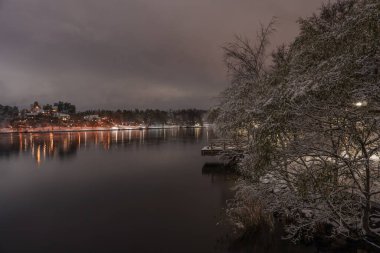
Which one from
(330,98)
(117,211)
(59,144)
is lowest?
(117,211)

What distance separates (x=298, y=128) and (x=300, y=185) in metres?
1.78

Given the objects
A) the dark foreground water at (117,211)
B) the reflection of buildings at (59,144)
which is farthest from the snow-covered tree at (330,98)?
the reflection of buildings at (59,144)

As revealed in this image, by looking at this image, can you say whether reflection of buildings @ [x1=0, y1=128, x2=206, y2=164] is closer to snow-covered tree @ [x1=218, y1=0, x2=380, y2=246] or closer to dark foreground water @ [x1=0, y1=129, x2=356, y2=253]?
dark foreground water @ [x1=0, y1=129, x2=356, y2=253]

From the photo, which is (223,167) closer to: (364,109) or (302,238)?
(302,238)

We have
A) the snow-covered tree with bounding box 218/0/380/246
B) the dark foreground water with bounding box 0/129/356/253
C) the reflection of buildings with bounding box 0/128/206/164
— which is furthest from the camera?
the reflection of buildings with bounding box 0/128/206/164

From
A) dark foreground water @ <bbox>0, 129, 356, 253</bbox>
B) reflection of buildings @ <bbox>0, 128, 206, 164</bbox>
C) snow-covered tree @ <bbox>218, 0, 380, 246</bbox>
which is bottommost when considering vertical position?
dark foreground water @ <bbox>0, 129, 356, 253</bbox>

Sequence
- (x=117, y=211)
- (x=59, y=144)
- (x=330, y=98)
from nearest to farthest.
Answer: (x=330, y=98) → (x=117, y=211) → (x=59, y=144)

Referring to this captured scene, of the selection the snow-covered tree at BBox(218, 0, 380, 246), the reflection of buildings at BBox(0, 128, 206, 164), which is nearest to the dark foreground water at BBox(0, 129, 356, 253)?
the snow-covered tree at BBox(218, 0, 380, 246)

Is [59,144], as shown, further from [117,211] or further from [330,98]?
[330,98]

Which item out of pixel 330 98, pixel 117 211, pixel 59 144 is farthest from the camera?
pixel 59 144

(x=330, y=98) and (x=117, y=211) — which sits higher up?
(x=330, y=98)

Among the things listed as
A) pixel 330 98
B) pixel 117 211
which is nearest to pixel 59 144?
pixel 117 211

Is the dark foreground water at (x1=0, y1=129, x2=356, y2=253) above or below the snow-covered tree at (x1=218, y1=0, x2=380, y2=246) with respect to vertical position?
below

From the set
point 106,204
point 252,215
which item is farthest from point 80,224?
point 252,215
